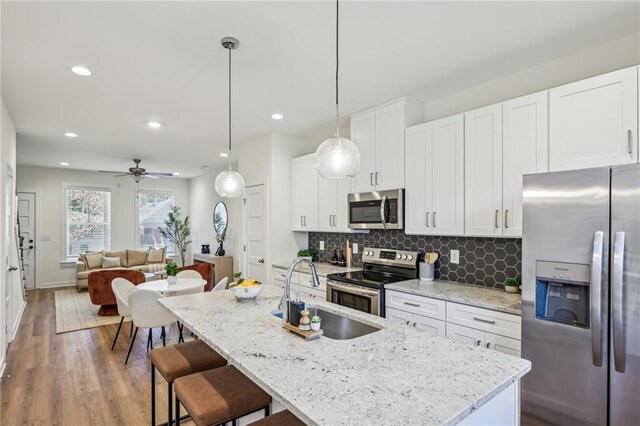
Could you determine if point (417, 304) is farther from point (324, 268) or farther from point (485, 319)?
point (324, 268)

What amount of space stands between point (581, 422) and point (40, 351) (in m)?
5.03

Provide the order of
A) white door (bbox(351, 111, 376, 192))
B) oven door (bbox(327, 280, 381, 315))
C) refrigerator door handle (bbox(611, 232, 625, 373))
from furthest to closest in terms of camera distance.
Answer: white door (bbox(351, 111, 376, 192)), oven door (bbox(327, 280, 381, 315)), refrigerator door handle (bbox(611, 232, 625, 373))

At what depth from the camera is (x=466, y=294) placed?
274 centimetres

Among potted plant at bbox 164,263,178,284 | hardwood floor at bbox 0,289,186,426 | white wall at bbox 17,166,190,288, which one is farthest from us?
white wall at bbox 17,166,190,288

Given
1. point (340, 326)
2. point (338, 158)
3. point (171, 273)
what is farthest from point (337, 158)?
point (171, 273)

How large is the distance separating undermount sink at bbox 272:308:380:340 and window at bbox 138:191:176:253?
318 inches

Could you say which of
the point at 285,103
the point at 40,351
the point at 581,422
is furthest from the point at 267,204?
the point at 581,422

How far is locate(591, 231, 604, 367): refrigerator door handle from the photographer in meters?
1.83

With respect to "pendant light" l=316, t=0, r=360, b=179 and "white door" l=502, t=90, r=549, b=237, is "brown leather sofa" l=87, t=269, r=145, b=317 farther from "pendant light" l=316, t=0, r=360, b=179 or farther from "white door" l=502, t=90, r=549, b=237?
"white door" l=502, t=90, r=549, b=237

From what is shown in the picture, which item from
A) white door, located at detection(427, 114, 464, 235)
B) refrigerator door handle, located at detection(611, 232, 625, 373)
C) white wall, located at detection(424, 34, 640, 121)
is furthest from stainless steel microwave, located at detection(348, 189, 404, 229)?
refrigerator door handle, located at detection(611, 232, 625, 373)

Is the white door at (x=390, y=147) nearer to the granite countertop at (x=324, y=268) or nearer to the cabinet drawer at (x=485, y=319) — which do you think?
the granite countertop at (x=324, y=268)

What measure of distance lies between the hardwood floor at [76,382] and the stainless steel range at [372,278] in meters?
1.75

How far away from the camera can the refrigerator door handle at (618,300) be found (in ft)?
5.85

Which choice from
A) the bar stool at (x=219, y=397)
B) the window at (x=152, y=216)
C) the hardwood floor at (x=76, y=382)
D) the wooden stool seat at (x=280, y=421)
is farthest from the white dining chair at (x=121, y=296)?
the window at (x=152, y=216)
